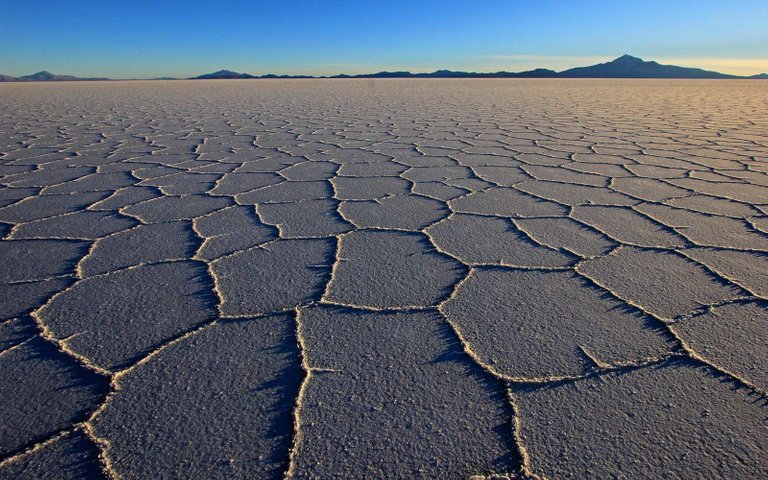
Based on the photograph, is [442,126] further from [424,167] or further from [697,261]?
[697,261]

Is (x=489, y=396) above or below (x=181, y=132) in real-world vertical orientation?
above

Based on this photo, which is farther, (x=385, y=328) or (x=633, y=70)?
(x=633, y=70)

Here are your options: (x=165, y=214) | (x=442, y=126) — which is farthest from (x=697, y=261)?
(x=442, y=126)

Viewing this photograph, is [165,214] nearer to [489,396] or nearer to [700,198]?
[489,396]

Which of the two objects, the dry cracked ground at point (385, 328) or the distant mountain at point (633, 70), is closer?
the dry cracked ground at point (385, 328)

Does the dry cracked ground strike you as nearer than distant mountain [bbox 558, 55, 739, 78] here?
Yes

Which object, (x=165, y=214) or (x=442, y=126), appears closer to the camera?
(x=165, y=214)

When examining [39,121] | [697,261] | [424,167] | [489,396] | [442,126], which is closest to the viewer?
[489,396]

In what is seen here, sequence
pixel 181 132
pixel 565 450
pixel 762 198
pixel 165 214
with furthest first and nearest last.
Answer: pixel 181 132
pixel 762 198
pixel 165 214
pixel 565 450
